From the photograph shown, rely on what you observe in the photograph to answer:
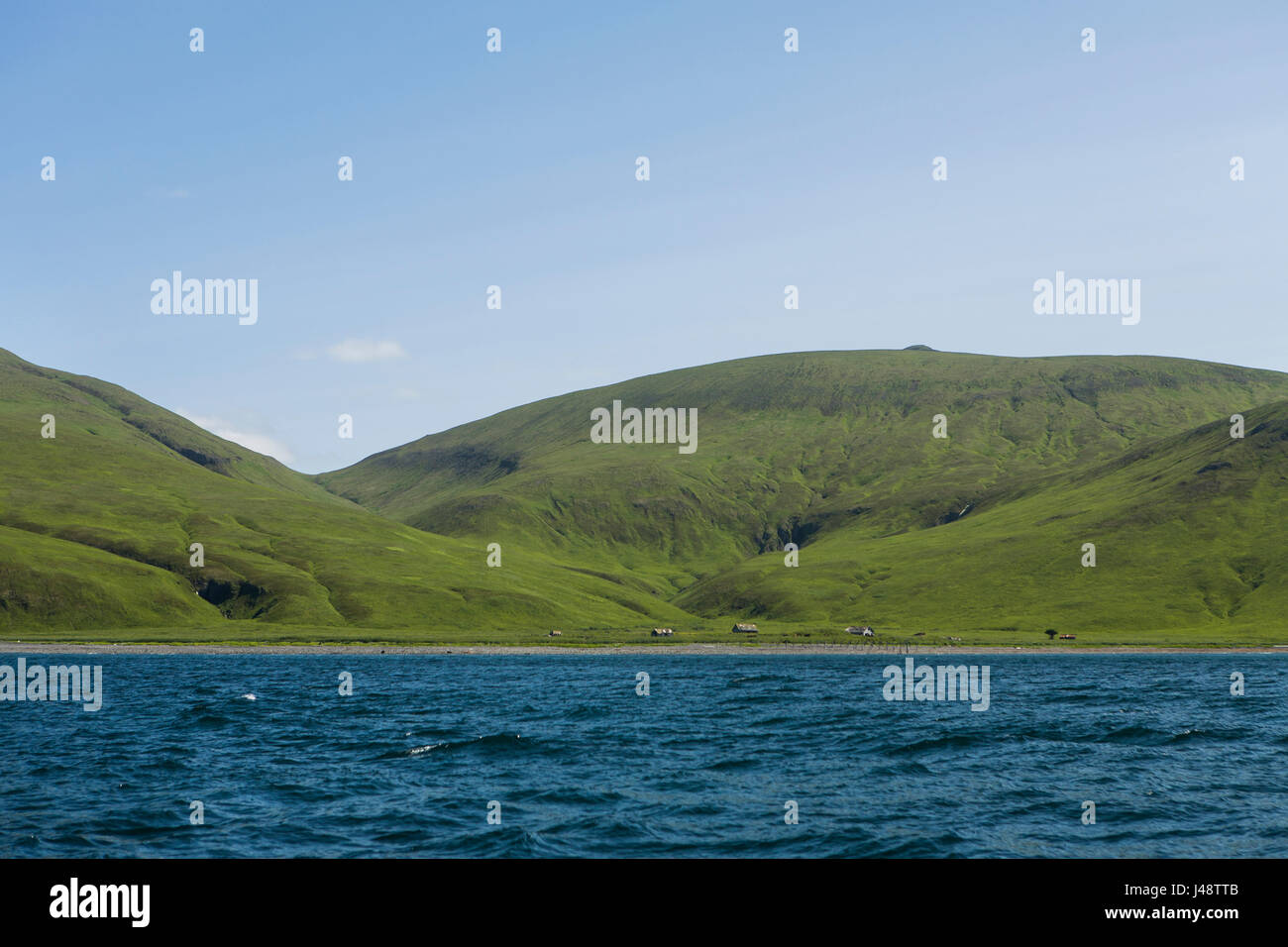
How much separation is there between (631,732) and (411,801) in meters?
26.4

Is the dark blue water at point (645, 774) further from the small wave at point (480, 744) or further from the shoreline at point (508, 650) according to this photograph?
the shoreline at point (508, 650)

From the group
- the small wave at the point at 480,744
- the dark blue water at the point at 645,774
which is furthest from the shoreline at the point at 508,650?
the small wave at the point at 480,744

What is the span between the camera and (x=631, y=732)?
67250 millimetres

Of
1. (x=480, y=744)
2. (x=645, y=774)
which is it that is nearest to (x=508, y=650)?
(x=480, y=744)

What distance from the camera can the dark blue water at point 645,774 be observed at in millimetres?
36281

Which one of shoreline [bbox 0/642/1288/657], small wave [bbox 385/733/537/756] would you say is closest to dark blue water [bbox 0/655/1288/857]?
small wave [bbox 385/733/537/756]

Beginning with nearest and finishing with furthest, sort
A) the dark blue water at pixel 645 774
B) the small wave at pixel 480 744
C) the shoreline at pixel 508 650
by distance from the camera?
the dark blue water at pixel 645 774 < the small wave at pixel 480 744 < the shoreline at pixel 508 650

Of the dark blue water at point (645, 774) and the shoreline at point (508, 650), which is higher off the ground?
the dark blue water at point (645, 774)

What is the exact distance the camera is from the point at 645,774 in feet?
166

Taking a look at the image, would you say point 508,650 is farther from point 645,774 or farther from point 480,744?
point 645,774

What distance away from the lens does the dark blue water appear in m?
36.3

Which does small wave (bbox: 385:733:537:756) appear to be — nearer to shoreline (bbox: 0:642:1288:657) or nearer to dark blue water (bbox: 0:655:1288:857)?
dark blue water (bbox: 0:655:1288:857)
